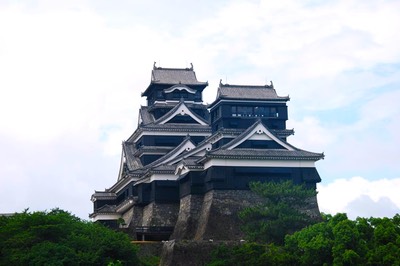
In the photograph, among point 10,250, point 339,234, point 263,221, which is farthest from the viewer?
point 263,221

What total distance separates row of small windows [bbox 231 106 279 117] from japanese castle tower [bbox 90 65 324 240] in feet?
0.04

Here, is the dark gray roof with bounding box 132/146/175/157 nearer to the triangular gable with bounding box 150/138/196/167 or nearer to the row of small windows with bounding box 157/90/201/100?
the triangular gable with bounding box 150/138/196/167

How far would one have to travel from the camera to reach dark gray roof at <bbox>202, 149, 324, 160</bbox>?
153 feet

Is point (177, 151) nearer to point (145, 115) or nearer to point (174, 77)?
point (145, 115)

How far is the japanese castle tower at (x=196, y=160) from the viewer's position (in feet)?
155

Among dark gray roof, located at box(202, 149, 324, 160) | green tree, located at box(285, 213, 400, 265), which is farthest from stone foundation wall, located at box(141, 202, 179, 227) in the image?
green tree, located at box(285, 213, 400, 265)

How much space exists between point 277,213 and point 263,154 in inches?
176

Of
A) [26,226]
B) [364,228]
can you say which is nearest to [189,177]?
[26,226]

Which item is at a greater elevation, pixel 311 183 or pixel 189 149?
pixel 189 149

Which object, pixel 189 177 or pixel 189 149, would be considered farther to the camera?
pixel 189 149

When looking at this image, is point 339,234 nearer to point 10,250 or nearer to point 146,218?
point 10,250

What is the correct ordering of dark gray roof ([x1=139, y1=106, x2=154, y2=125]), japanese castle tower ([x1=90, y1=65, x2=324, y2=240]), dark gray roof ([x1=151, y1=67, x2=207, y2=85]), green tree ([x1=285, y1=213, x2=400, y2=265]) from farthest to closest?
1. dark gray roof ([x1=151, y1=67, x2=207, y2=85])
2. dark gray roof ([x1=139, y1=106, x2=154, y2=125])
3. japanese castle tower ([x1=90, y1=65, x2=324, y2=240])
4. green tree ([x1=285, y1=213, x2=400, y2=265])

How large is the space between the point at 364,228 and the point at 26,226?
52.9ft

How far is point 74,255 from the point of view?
1492 inches
